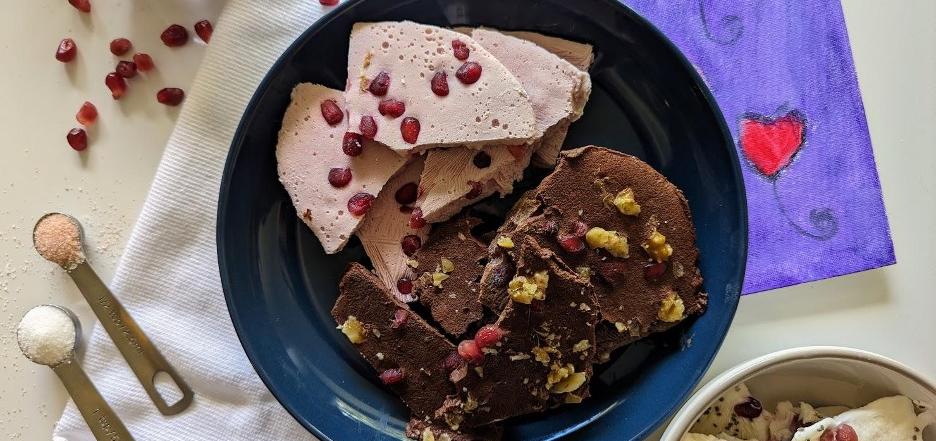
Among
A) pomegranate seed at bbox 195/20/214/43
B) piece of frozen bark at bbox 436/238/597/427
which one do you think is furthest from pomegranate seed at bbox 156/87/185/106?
piece of frozen bark at bbox 436/238/597/427

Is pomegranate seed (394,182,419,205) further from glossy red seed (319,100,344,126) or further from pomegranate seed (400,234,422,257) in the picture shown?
glossy red seed (319,100,344,126)

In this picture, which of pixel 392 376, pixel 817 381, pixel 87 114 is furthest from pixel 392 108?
pixel 817 381

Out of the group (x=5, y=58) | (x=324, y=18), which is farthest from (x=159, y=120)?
(x=324, y=18)

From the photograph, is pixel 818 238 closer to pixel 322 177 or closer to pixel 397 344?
pixel 397 344

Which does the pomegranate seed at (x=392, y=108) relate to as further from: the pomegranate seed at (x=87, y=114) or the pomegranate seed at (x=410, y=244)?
the pomegranate seed at (x=87, y=114)

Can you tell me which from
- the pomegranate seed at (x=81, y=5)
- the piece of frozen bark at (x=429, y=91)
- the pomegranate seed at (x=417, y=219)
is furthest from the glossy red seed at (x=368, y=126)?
the pomegranate seed at (x=81, y=5)
